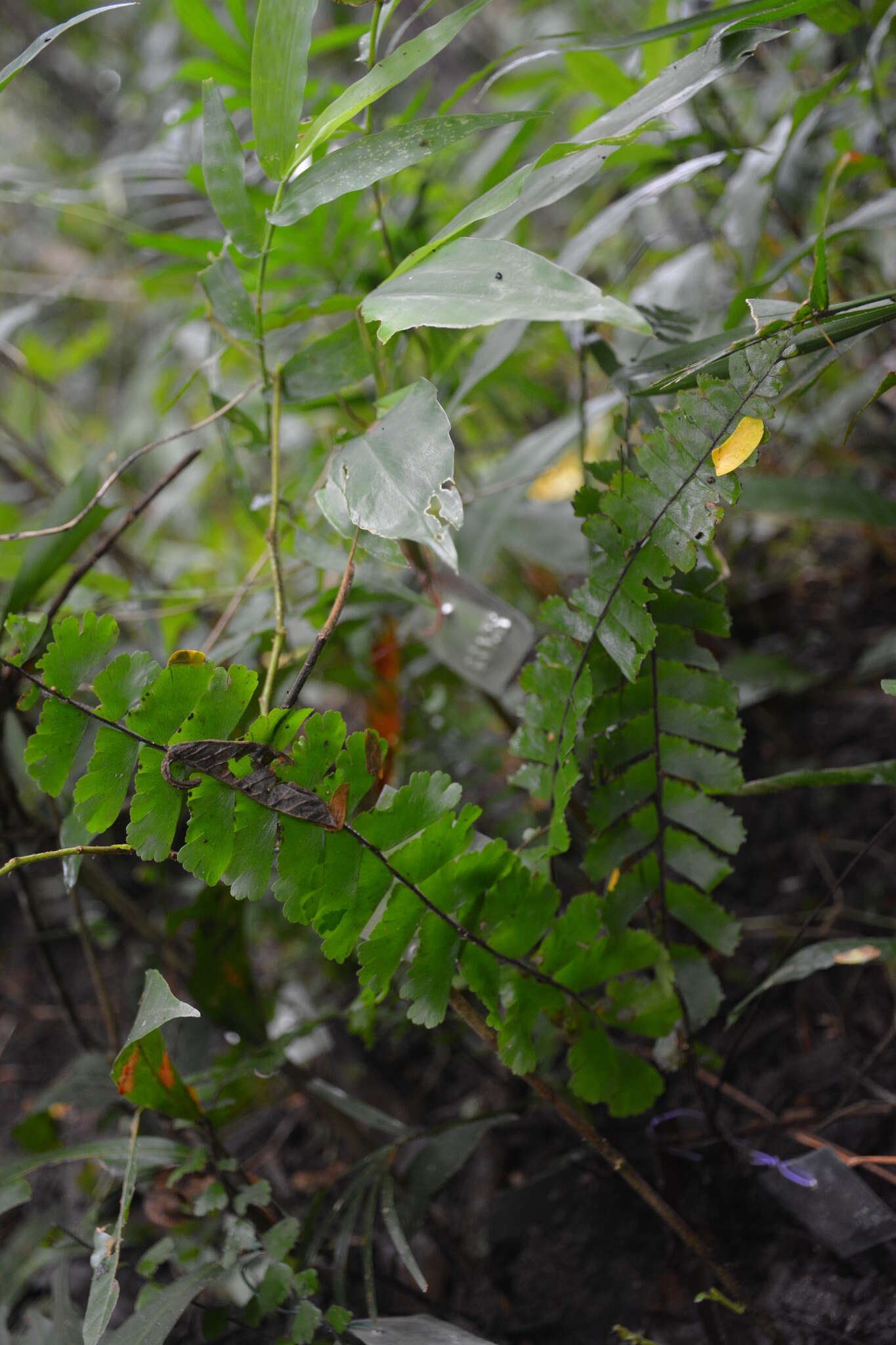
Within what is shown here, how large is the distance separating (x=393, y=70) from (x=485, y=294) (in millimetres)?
178

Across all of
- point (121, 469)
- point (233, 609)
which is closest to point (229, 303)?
point (121, 469)

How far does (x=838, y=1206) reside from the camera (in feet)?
2.03

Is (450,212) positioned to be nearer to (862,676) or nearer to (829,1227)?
(862,676)

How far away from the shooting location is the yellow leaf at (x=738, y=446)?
50 centimetres

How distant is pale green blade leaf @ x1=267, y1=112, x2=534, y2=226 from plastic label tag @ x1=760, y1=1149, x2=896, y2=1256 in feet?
2.37

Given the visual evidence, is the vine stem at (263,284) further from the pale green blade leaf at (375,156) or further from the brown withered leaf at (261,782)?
the brown withered leaf at (261,782)

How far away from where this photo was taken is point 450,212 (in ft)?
3.39

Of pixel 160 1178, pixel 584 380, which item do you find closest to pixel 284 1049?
pixel 160 1178

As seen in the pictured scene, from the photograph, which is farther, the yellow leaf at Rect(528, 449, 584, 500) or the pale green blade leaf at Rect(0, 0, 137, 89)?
the yellow leaf at Rect(528, 449, 584, 500)

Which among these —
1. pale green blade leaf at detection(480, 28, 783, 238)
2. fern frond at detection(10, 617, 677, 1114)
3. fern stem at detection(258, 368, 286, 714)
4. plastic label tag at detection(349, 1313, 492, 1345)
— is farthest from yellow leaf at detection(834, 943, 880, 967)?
pale green blade leaf at detection(480, 28, 783, 238)

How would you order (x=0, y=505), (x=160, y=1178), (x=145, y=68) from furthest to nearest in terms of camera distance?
(x=145, y=68) < (x=0, y=505) < (x=160, y=1178)

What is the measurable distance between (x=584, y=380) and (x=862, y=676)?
1.67 ft

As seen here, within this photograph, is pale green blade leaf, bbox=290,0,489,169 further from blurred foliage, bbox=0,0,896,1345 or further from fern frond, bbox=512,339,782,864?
fern frond, bbox=512,339,782,864

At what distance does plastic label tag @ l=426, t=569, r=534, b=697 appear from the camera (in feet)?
2.69
